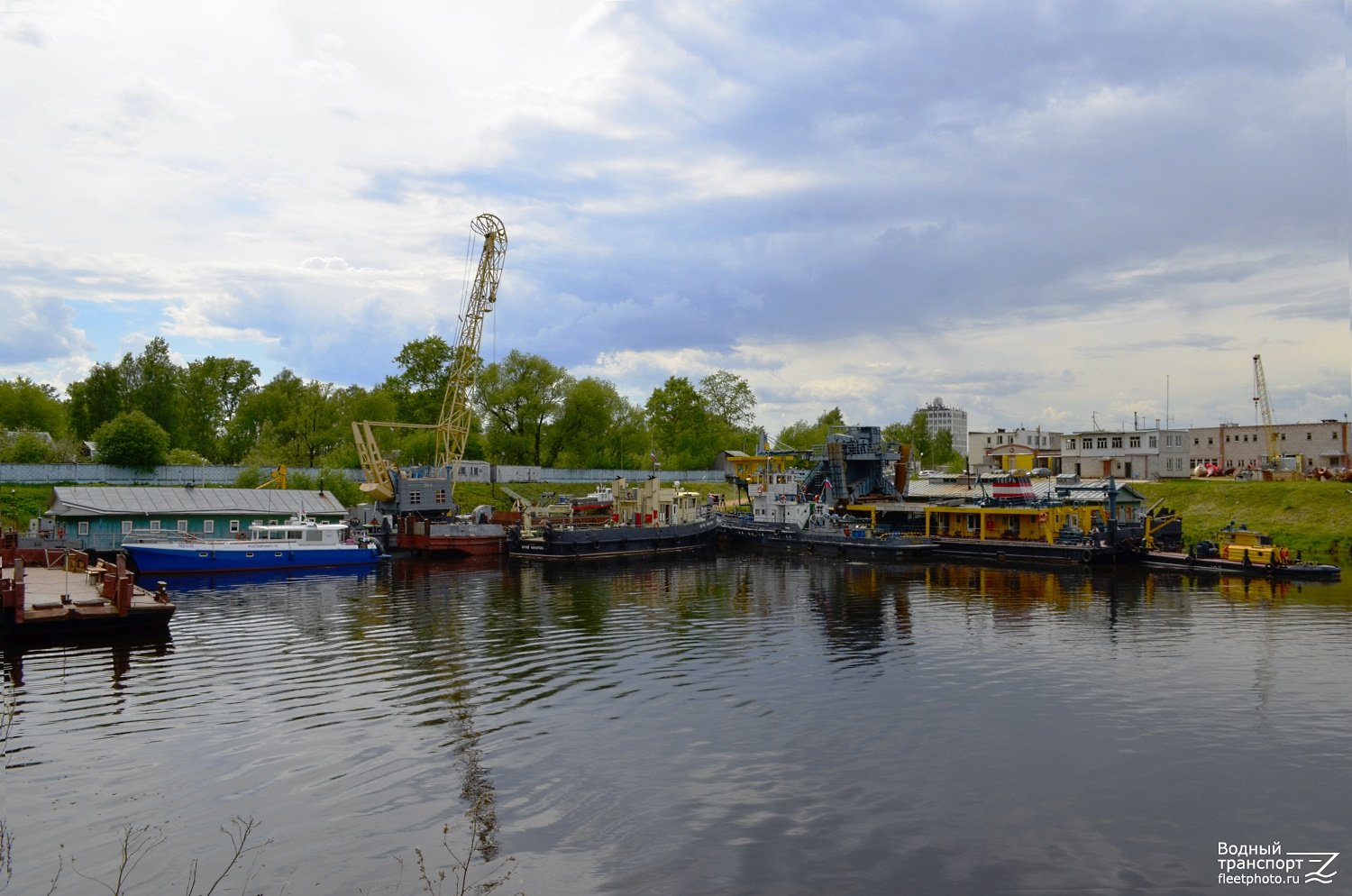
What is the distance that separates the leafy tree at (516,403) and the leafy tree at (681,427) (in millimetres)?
21365

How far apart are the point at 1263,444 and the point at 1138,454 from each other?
13.2m

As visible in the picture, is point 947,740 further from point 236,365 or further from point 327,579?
point 236,365

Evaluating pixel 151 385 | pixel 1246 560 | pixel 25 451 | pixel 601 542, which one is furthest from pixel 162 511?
pixel 1246 560

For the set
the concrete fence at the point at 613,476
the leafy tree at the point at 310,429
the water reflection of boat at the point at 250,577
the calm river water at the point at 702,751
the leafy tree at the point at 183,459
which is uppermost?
the leafy tree at the point at 310,429

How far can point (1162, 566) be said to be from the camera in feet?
161

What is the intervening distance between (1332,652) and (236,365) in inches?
4437

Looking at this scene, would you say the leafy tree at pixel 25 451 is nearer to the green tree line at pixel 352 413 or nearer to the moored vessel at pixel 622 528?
the green tree line at pixel 352 413

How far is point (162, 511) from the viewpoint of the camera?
169ft

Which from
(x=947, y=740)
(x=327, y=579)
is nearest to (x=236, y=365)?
(x=327, y=579)

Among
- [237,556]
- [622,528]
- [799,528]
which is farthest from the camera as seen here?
[799,528]

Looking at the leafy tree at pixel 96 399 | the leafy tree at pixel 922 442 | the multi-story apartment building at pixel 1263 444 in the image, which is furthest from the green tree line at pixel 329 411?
the multi-story apartment building at pixel 1263 444

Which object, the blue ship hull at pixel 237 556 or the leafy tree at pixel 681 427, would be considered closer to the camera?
the blue ship hull at pixel 237 556

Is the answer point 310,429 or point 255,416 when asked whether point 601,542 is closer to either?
point 310,429

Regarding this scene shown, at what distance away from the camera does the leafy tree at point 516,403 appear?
9744 centimetres
